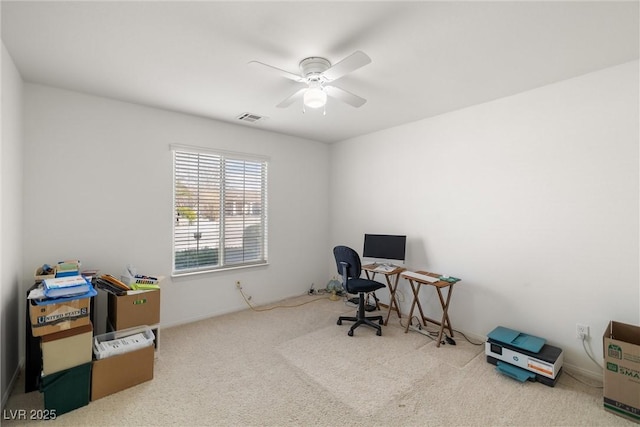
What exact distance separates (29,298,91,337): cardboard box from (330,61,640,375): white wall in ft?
11.1

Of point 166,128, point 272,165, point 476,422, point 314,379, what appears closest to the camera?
point 476,422

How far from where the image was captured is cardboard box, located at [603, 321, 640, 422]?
193 centimetres

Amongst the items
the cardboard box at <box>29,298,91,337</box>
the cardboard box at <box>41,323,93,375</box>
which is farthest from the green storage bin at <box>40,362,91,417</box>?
the cardboard box at <box>29,298,91,337</box>

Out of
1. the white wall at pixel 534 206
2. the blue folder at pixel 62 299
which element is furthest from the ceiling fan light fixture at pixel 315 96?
the blue folder at pixel 62 299

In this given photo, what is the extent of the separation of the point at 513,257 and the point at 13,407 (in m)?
4.26

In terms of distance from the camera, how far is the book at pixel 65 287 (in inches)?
79.1

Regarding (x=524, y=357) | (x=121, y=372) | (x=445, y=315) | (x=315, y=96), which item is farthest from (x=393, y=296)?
(x=121, y=372)

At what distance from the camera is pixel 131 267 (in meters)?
3.03

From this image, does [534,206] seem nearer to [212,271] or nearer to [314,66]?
[314,66]

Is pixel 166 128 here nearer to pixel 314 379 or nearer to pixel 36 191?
pixel 36 191

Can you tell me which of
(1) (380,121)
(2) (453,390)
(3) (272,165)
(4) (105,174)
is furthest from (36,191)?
(2) (453,390)

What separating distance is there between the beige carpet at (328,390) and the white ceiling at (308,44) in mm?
2555

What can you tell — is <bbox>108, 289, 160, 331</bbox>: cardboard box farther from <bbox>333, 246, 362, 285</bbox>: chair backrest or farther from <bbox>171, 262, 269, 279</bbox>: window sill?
<bbox>333, 246, 362, 285</bbox>: chair backrest

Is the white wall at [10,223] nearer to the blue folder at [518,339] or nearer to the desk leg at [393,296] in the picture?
the desk leg at [393,296]
